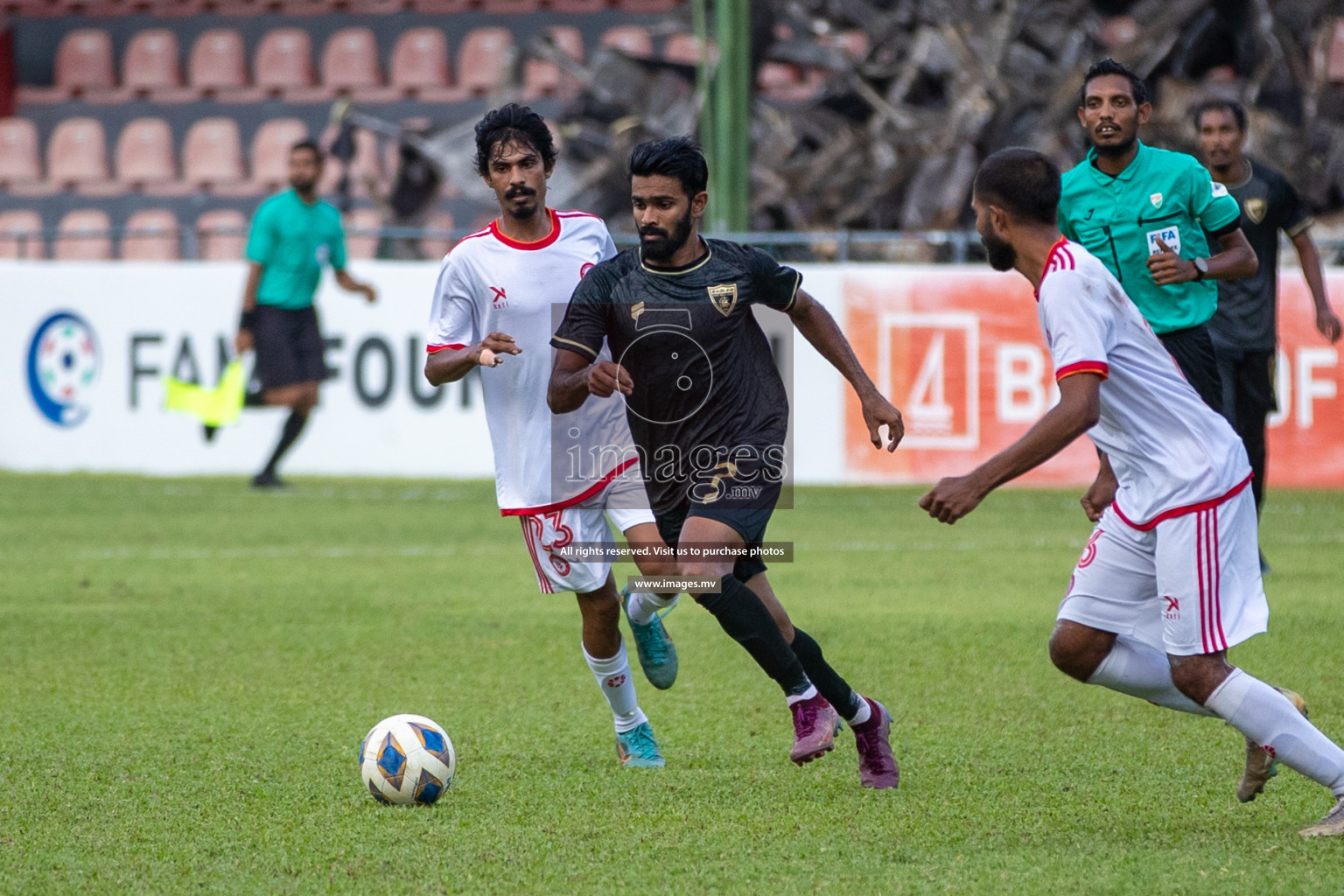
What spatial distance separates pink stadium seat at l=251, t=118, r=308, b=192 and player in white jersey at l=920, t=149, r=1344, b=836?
674 inches

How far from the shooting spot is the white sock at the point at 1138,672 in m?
4.55

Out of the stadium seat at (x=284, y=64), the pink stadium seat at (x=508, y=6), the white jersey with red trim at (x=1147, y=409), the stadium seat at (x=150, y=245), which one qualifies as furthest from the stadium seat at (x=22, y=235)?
the white jersey with red trim at (x=1147, y=409)

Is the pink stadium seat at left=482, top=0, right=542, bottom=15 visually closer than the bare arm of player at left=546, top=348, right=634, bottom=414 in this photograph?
No

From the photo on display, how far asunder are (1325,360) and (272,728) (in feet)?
29.3

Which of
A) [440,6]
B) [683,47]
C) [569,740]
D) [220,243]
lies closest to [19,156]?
[440,6]

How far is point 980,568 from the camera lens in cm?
970

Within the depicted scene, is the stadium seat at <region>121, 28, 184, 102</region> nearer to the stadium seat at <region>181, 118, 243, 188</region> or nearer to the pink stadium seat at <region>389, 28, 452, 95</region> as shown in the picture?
the stadium seat at <region>181, 118, 243, 188</region>

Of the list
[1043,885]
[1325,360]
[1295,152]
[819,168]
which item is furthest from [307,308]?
[1043,885]

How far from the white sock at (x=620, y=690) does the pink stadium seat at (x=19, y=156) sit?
18261 millimetres

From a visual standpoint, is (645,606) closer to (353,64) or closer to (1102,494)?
(1102,494)

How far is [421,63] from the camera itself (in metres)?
22.1

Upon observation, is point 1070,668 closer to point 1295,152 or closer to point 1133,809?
point 1133,809

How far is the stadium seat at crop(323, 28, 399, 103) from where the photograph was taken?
22141 mm

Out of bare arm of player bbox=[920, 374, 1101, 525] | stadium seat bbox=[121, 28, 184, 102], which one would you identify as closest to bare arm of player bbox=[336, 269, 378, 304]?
bare arm of player bbox=[920, 374, 1101, 525]
